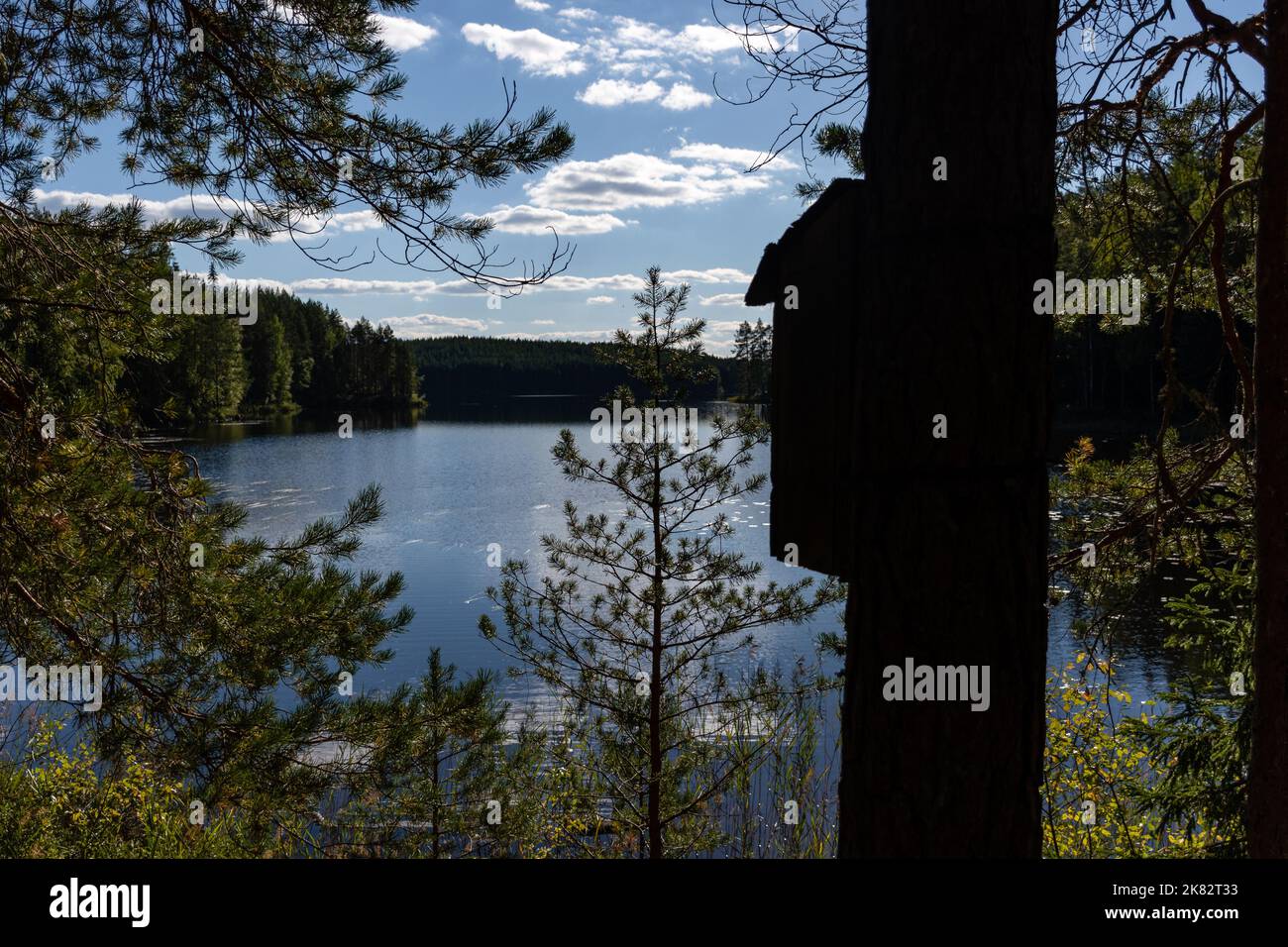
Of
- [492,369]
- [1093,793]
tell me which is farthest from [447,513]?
[492,369]

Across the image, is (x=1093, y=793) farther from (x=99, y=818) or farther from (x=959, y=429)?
(x=99, y=818)

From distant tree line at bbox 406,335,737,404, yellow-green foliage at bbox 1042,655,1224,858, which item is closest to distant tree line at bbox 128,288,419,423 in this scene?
distant tree line at bbox 406,335,737,404

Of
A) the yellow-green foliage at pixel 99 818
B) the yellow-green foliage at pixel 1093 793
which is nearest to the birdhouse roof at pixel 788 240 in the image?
the yellow-green foliage at pixel 99 818

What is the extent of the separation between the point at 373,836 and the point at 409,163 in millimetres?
4735

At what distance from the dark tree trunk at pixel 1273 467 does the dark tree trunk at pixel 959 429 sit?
2576 mm

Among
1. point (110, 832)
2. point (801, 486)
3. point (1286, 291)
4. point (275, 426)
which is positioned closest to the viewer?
point (801, 486)

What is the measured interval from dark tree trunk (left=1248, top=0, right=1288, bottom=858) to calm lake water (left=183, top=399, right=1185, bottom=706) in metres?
0.91

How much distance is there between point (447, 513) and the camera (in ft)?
86.0

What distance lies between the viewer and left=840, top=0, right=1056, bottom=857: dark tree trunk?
171 cm

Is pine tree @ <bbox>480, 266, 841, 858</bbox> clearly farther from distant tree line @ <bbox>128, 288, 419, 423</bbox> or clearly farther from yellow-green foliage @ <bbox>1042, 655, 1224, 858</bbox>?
distant tree line @ <bbox>128, 288, 419, 423</bbox>

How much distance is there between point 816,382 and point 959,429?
0.30m

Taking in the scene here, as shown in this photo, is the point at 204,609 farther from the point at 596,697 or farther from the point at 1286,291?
the point at 1286,291
